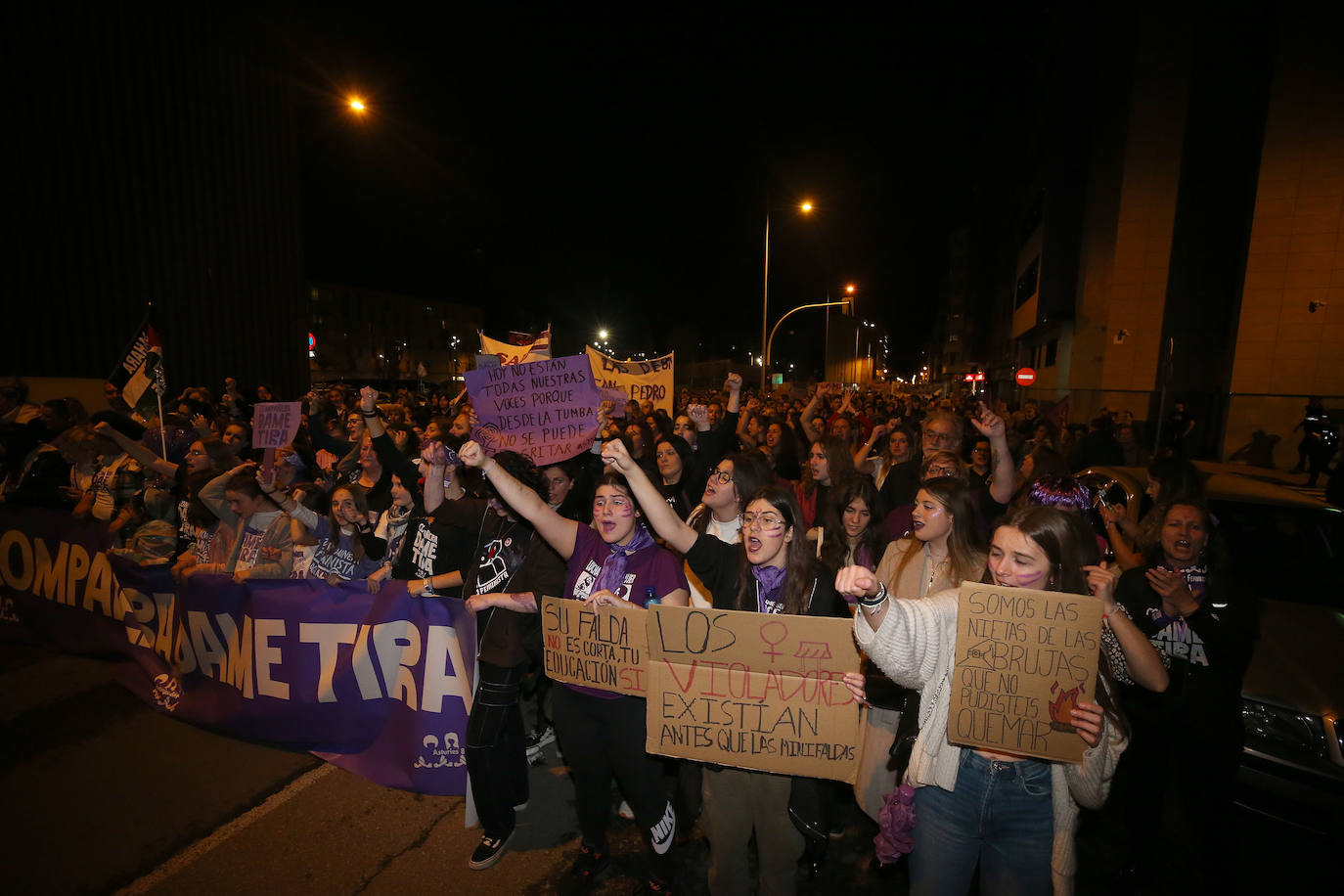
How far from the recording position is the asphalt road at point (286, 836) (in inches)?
133

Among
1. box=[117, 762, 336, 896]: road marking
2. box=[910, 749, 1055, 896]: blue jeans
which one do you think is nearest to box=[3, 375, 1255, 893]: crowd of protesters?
box=[910, 749, 1055, 896]: blue jeans

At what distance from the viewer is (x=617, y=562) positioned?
325 cm

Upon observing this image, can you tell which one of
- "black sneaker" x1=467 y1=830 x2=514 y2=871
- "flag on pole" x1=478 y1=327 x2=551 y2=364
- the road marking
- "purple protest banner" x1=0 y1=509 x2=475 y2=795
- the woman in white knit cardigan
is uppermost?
"flag on pole" x1=478 y1=327 x2=551 y2=364

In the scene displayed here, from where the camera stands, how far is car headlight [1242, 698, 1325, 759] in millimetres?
3323

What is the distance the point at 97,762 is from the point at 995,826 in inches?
212

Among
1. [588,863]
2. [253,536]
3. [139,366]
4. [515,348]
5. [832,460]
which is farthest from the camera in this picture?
[515,348]

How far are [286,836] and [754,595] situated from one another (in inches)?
116

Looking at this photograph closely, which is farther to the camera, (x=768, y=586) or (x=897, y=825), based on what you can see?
(x=768, y=586)

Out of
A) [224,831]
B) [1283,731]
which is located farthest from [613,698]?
Result: [1283,731]

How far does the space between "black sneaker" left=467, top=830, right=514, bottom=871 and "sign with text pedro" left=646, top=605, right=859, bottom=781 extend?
1.33 meters

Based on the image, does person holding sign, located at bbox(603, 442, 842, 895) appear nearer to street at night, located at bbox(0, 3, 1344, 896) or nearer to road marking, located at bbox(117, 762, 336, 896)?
street at night, located at bbox(0, 3, 1344, 896)

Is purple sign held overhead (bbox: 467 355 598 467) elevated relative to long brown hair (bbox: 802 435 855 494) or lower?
elevated

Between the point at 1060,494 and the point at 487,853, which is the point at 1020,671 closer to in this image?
the point at 1060,494

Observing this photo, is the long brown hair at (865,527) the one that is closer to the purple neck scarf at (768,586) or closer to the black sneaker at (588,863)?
the purple neck scarf at (768,586)
